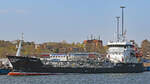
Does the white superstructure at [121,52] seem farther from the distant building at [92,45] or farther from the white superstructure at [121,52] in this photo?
the distant building at [92,45]

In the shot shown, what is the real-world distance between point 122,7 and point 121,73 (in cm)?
1607

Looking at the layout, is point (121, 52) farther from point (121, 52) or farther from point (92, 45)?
point (92, 45)

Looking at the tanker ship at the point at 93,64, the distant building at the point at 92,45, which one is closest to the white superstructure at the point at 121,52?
the tanker ship at the point at 93,64

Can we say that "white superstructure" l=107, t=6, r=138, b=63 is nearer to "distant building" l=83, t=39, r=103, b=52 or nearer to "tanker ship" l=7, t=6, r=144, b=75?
"tanker ship" l=7, t=6, r=144, b=75

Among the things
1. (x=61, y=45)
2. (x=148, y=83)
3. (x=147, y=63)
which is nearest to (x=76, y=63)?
(x=148, y=83)

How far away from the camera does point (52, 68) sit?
60.9 m

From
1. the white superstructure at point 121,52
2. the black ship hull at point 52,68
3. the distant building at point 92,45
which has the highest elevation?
the distant building at point 92,45

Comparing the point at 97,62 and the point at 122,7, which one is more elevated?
the point at 122,7

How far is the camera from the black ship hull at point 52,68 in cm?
5859

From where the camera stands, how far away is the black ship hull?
5859cm

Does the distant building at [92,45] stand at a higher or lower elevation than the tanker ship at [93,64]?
higher

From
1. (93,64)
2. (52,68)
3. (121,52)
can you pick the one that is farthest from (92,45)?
(52,68)

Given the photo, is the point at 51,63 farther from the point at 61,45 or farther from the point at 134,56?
the point at 61,45

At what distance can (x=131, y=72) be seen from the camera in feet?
222
